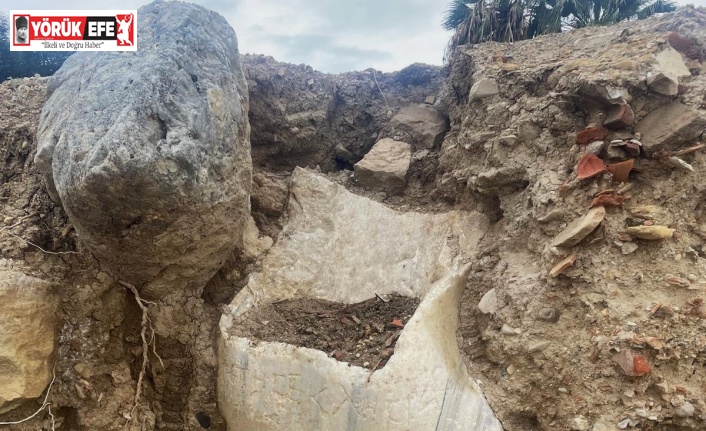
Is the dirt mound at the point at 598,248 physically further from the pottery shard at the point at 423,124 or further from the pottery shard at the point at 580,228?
the pottery shard at the point at 423,124

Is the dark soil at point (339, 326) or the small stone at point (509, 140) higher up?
the small stone at point (509, 140)

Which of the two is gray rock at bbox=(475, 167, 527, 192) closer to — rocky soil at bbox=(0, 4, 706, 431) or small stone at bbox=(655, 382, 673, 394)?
rocky soil at bbox=(0, 4, 706, 431)

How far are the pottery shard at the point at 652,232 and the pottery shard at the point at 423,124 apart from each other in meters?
2.18

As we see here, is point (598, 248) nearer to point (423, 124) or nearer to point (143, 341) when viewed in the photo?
point (423, 124)

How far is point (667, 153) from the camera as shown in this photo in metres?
3.01

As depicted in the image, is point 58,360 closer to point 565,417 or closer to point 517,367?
point 517,367

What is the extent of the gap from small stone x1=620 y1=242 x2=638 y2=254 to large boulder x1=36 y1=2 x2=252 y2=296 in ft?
8.29

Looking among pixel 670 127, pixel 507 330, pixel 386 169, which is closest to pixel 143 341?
pixel 386 169

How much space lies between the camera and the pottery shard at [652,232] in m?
2.85

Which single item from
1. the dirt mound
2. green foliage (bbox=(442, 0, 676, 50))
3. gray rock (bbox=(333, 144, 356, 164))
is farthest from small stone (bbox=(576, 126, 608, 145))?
Answer: green foliage (bbox=(442, 0, 676, 50))

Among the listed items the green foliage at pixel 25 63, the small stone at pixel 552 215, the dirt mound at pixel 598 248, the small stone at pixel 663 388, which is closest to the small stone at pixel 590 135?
the dirt mound at pixel 598 248

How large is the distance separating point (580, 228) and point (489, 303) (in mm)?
802

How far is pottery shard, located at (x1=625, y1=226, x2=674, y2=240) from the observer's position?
9.36 ft

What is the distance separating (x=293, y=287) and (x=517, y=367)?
Answer: 6.15 ft
